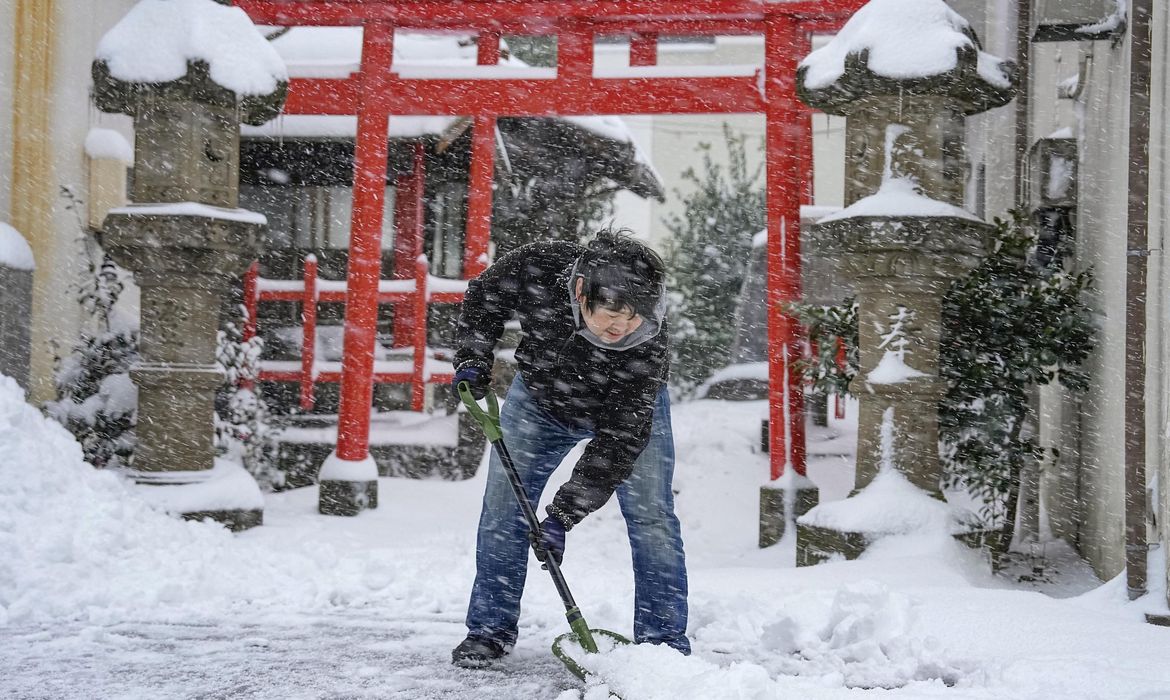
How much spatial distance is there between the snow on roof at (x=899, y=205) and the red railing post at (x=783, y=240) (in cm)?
145

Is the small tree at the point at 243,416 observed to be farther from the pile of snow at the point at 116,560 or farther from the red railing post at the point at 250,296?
the pile of snow at the point at 116,560

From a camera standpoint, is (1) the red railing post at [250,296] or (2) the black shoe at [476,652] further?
(1) the red railing post at [250,296]

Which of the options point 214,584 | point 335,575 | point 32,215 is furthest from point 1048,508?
point 32,215

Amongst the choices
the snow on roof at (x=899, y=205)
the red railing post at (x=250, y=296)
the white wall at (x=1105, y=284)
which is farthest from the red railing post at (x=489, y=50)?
the white wall at (x=1105, y=284)

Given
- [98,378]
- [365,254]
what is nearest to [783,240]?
[365,254]

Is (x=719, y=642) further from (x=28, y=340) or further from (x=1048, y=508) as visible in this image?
(x=28, y=340)

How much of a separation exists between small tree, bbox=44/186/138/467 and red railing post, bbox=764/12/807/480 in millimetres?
4163

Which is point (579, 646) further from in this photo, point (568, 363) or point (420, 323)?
point (420, 323)

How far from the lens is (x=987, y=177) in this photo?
821 cm

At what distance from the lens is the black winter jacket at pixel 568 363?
2.99m

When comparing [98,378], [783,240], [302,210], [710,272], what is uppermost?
[302,210]

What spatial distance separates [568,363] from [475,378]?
327 millimetres

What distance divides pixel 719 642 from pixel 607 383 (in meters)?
1.09

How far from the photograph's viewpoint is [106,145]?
27.8ft
